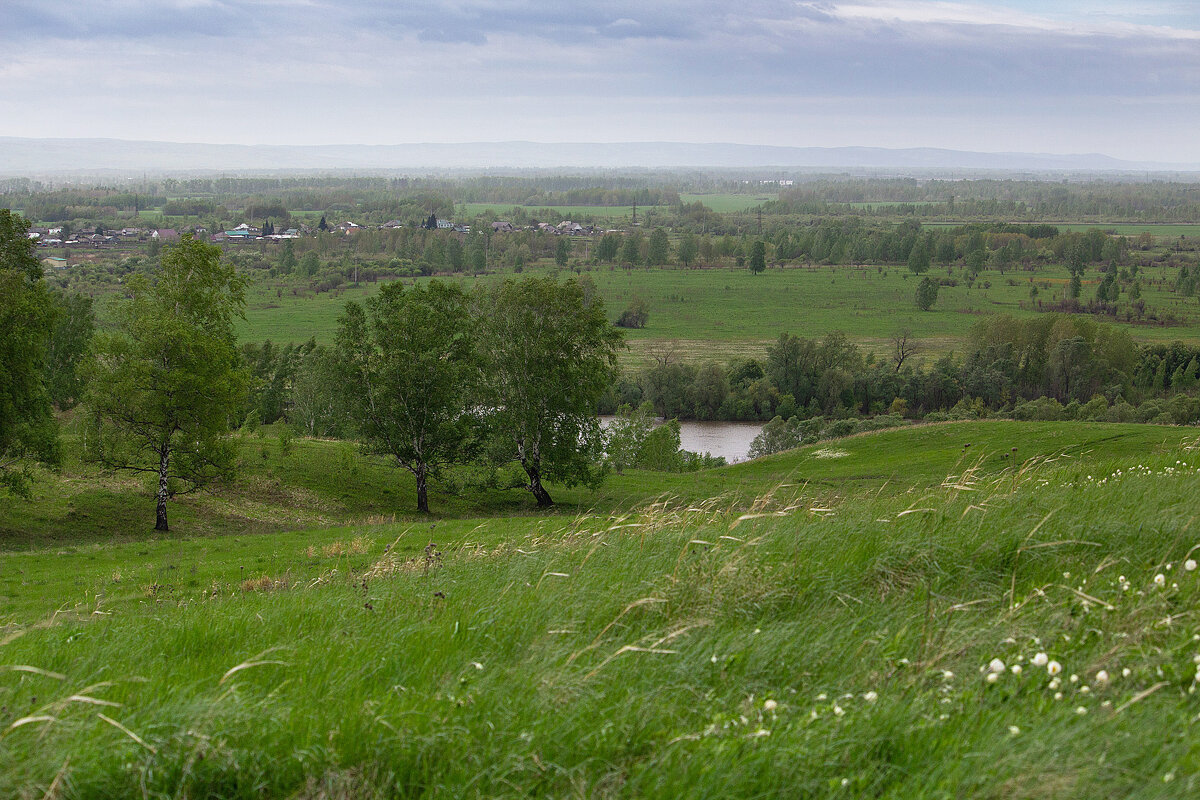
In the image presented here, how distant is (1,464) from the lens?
27734 mm

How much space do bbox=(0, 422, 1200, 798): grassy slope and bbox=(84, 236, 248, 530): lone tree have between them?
21643mm

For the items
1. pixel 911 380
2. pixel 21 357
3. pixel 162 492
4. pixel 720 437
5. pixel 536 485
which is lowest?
pixel 720 437

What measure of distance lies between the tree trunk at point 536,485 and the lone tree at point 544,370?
0.06 meters

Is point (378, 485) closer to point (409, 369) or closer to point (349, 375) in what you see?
point (349, 375)

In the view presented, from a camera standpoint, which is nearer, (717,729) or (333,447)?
(717,729)

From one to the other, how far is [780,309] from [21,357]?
14476cm

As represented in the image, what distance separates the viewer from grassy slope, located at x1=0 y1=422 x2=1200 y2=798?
169 inches

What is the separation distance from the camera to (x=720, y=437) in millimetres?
88188

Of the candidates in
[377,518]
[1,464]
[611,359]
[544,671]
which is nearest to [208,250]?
[1,464]

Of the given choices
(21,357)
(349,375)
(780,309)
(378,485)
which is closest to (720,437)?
(378,485)

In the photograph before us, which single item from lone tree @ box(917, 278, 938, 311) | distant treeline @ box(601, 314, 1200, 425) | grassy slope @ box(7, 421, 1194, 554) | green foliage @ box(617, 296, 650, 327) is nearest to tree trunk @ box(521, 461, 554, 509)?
grassy slope @ box(7, 421, 1194, 554)

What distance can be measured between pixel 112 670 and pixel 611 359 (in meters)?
32.1

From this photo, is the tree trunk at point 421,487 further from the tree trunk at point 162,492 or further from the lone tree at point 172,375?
the tree trunk at point 162,492

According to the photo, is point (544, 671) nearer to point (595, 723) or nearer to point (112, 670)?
point (595, 723)
